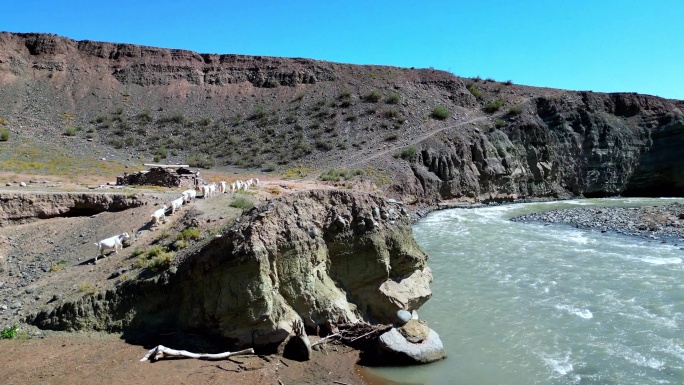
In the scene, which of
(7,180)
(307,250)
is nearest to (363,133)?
(7,180)

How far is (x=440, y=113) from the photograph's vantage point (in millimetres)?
45000

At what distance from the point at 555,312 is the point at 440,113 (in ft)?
115

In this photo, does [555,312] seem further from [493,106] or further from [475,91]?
[475,91]

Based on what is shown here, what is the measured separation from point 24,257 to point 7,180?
982 cm

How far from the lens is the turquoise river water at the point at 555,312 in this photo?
867cm

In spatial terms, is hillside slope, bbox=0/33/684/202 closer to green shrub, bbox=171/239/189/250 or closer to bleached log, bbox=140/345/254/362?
green shrub, bbox=171/239/189/250

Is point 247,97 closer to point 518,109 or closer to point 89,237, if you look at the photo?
point 518,109

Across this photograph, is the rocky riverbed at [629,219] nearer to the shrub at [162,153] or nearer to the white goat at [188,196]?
the white goat at [188,196]

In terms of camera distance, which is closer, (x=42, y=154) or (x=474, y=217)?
(x=474, y=217)

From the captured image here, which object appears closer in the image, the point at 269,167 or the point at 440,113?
the point at 269,167

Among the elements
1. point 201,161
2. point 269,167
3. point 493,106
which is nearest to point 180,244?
point 269,167

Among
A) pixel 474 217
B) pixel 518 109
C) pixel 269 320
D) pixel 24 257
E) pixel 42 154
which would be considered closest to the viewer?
pixel 269 320

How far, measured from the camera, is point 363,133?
4191cm

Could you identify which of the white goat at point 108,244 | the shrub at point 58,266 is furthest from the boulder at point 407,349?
the shrub at point 58,266
